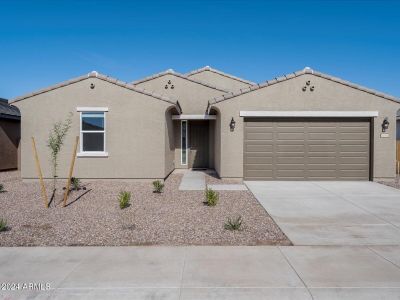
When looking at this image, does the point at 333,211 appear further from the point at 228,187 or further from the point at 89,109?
the point at 89,109

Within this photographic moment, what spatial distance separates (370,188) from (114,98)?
9.92m

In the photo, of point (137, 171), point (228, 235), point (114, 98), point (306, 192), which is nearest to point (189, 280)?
point (228, 235)

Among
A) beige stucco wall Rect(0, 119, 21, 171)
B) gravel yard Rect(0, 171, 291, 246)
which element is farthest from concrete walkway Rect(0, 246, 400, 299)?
beige stucco wall Rect(0, 119, 21, 171)

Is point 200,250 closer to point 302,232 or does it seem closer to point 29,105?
point 302,232

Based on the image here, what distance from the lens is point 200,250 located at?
4965 millimetres

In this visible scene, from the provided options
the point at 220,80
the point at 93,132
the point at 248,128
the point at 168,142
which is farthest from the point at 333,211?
the point at 220,80

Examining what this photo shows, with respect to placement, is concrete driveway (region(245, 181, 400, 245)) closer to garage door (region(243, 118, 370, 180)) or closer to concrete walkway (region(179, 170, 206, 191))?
garage door (region(243, 118, 370, 180))

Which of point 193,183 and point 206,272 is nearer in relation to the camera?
point 206,272

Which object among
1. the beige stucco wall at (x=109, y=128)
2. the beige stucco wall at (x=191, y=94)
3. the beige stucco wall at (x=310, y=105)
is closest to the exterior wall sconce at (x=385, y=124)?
the beige stucco wall at (x=310, y=105)

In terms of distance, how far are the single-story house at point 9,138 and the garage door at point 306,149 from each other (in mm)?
12509

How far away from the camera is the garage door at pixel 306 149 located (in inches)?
488

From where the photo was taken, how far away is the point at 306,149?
489 inches

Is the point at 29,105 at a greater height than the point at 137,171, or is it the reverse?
the point at 29,105

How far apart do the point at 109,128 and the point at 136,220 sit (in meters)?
6.13
